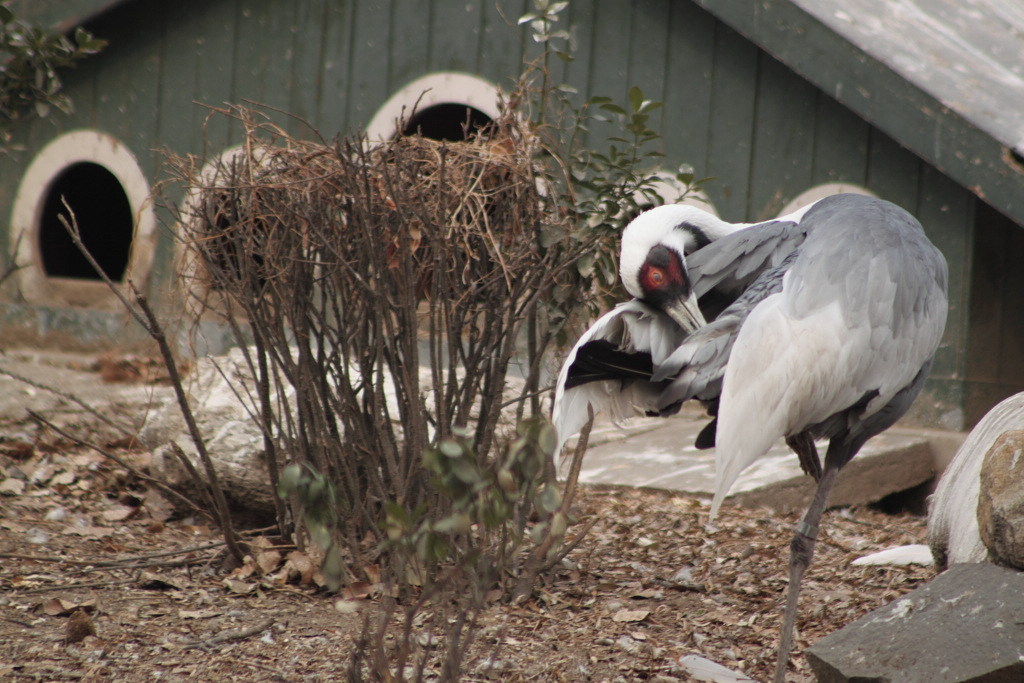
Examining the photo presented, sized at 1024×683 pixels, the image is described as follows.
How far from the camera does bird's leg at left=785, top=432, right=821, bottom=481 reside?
316cm

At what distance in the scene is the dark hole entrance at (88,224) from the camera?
895 centimetres

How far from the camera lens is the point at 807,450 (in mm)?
3291

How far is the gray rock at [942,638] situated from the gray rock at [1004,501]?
0.20 feet

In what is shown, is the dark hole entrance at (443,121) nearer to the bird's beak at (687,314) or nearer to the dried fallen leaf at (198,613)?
the dried fallen leaf at (198,613)

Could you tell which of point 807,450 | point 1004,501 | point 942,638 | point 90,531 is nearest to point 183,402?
point 90,531

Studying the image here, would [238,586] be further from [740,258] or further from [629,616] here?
[740,258]

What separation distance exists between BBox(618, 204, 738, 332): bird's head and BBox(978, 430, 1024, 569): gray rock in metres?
1.05

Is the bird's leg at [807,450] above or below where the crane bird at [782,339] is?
below

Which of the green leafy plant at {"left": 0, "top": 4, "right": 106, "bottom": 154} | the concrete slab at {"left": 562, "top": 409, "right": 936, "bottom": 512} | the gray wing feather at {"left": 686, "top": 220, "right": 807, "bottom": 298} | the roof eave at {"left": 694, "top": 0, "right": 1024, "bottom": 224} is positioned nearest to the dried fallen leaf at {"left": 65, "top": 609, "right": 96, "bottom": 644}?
the gray wing feather at {"left": 686, "top": 220, "right": 807, "bottom": 298}

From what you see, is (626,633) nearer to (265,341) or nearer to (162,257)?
(265,341)

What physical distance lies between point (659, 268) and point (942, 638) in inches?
50.1

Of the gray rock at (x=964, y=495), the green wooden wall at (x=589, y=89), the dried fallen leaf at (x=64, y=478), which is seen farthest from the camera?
the green wooden wall at (x=589, y=89)

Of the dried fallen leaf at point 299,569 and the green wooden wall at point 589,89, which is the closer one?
the dried fallen leaf at point 299,569

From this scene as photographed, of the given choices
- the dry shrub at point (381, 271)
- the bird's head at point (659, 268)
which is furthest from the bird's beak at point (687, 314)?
the dry shrub at point (381, 271)
